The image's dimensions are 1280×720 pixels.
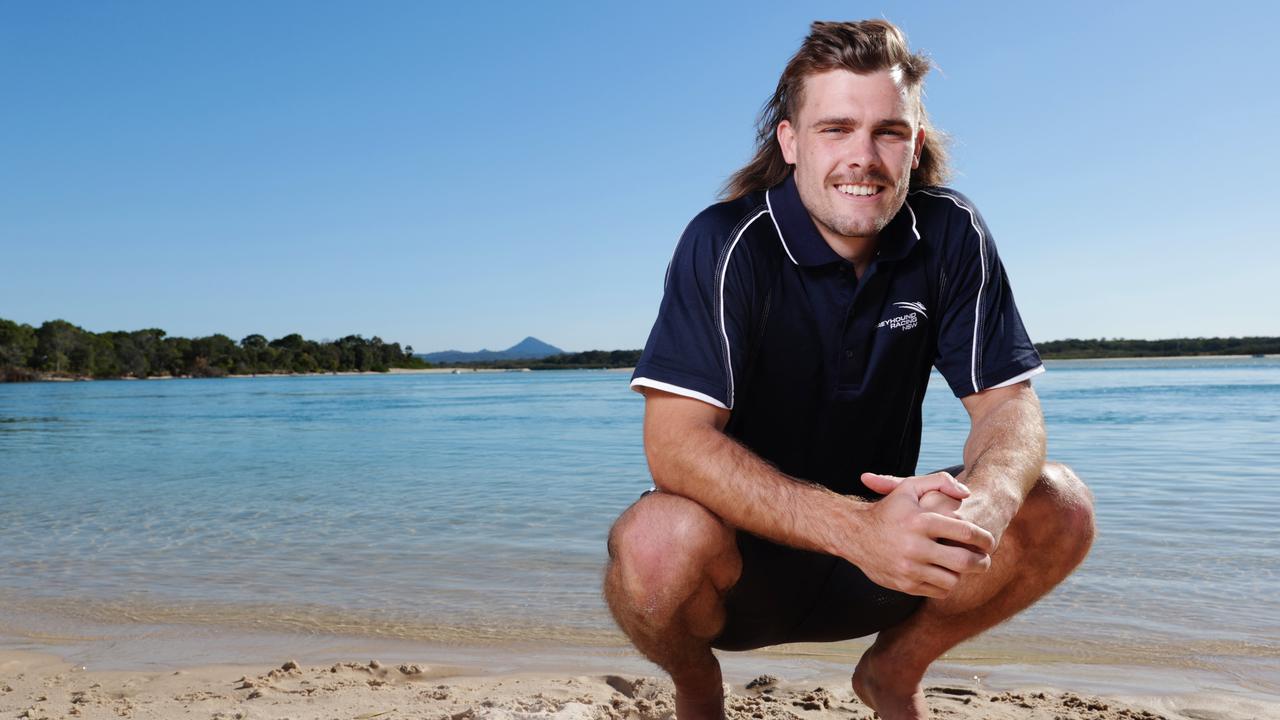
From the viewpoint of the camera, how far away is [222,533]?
7.09 meters

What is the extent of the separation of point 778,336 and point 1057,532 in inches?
34.5

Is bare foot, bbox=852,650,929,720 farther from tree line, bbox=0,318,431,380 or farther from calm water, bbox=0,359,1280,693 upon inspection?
tree line, bbox=0,318,431,380

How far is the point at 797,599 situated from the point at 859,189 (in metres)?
1.09

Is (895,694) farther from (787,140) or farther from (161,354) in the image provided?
(161,354)

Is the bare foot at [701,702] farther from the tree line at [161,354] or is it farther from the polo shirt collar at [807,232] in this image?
the tree line at [161,354]

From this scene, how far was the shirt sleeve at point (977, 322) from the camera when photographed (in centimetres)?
242

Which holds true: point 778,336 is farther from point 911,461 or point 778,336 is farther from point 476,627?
point 476,627

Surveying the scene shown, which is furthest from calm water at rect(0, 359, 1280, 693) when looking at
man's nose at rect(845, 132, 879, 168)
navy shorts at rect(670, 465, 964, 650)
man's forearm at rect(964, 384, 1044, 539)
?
man's nose at rect(845, 132, 879, 168)

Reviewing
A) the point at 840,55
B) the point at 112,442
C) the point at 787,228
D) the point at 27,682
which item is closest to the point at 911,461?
the point at 787,228

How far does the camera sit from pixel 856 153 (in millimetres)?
2344

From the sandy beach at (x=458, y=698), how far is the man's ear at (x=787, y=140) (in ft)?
5.93

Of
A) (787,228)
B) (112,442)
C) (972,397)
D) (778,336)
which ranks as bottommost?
(112,442)

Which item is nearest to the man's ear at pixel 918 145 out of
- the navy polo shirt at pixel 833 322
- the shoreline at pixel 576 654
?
the navy polo shirt at pixel 833 322

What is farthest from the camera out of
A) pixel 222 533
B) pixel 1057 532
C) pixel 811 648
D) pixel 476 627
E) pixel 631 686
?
pixel 222 533
